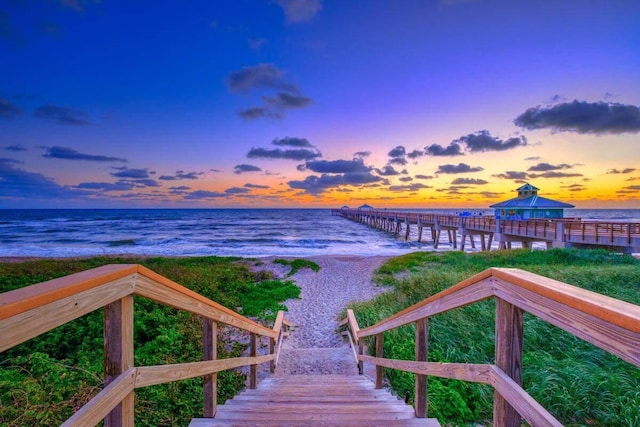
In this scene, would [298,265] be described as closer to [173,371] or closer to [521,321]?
[173,371]

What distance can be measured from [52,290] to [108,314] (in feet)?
1.35

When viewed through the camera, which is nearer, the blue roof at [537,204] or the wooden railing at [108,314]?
the wooden railing at [108,314]

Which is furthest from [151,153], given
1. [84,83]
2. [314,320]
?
[314,320]

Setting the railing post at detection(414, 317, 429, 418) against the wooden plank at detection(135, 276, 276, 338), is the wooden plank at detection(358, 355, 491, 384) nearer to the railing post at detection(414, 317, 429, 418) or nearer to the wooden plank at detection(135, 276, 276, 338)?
the railing post at detection(414, 317, 429, 418)

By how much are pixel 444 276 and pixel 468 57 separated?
1158 cm

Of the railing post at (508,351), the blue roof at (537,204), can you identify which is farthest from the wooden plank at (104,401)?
the blue roof at (537,204)

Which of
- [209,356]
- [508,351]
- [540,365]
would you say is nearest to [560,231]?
[540,365]

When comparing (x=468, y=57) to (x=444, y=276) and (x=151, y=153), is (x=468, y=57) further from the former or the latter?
(x=151, y=153)

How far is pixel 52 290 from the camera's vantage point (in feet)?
3.07

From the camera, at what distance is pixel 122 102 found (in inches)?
909

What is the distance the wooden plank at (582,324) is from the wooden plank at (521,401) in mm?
285

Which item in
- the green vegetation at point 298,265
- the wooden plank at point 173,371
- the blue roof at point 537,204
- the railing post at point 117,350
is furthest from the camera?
the blue roof at point 537,204

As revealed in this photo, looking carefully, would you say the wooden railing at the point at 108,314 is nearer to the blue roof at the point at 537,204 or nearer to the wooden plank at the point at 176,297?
the wooden plank at the point at 176,297

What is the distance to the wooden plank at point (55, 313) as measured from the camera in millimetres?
778
